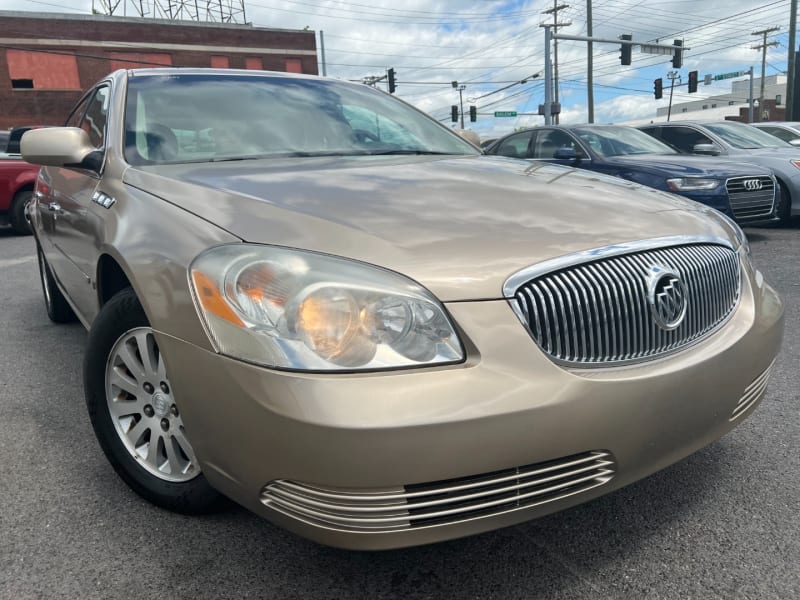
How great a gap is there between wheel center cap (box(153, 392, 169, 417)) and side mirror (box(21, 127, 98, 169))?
1109 mm

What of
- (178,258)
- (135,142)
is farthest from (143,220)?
(135,142)

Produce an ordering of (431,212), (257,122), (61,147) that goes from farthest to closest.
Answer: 1. (257,122)
2. (61,147)
3. (431,212)

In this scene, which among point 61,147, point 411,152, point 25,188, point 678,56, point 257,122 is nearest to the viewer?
point 61,147

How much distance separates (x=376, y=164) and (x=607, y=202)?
871mm

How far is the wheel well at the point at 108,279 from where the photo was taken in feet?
7.11

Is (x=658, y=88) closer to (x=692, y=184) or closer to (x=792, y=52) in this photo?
(x=792, y=52)

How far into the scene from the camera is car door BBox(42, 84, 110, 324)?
254cm

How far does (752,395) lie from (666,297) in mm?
536

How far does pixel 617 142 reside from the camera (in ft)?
25.8

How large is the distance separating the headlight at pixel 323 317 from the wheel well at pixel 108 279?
80 centimetres

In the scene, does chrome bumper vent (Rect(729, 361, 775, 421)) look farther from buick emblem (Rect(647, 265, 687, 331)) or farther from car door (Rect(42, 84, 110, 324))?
car door (Rect(42, 84, 110, 324))

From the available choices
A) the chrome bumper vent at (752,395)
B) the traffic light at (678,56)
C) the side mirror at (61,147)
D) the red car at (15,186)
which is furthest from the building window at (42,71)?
the chrome bumper vent at (752,395)

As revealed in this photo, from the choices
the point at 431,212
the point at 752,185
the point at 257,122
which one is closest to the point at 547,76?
the point at 752,185

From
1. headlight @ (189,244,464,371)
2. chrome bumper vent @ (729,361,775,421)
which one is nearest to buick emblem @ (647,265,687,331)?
chrome bumper vent @ (729,361,775,421)
